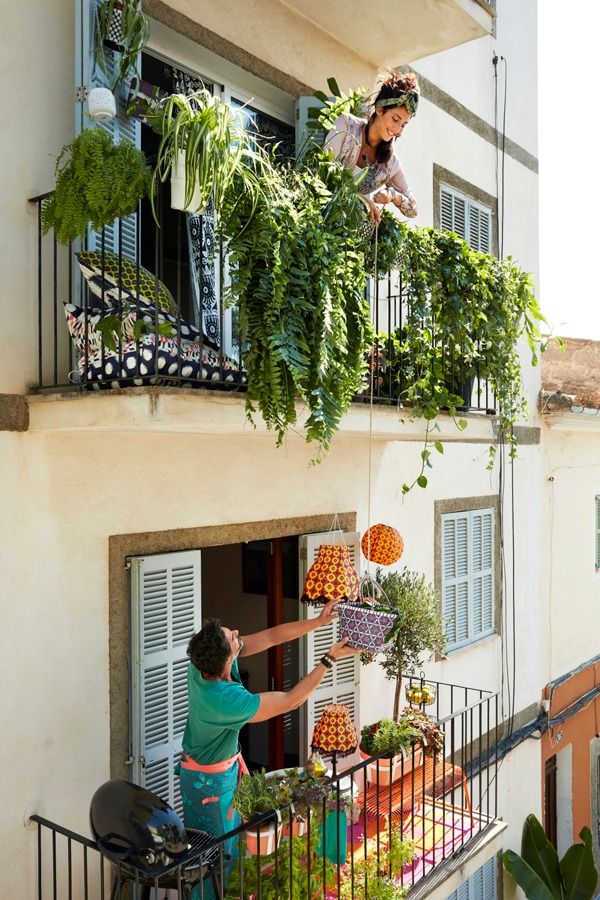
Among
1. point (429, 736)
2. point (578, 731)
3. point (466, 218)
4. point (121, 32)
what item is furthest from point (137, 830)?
point (578, 731)

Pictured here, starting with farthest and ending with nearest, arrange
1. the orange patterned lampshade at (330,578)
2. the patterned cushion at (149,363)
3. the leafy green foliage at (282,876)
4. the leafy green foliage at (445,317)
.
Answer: the leafy green foliage at (445,317) → the orange patterned lampshade at (330,578) → the leafy green foliage at (282,876) → the patterned cushion at (149,363)

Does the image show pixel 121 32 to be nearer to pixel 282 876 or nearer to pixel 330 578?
pixel 330 578

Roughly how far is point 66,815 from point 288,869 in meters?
1.41

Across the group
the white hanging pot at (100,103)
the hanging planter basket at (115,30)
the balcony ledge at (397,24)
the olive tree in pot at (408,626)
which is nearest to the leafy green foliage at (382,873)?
the olive tree in pot at (408,626)

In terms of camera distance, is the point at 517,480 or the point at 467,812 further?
the point at 517,480

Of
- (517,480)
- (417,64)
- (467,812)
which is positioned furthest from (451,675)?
(417,64)

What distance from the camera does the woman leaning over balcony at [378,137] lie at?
5414 millimetres

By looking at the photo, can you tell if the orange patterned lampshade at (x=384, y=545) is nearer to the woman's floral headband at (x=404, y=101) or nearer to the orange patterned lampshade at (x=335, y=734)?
the orange patterned lampshade at (x=335, y=734)

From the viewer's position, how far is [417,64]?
867cm

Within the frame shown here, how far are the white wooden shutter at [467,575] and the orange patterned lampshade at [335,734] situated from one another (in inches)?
117

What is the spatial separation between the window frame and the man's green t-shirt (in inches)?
169

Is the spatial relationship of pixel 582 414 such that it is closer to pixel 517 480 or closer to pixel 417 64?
pixel 517 480

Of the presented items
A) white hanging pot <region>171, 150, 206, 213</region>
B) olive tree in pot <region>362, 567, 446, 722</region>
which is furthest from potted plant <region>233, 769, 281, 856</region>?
white hanging pot <region>171, 150, 206, 213</region>

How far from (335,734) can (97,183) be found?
4091 millimetres
